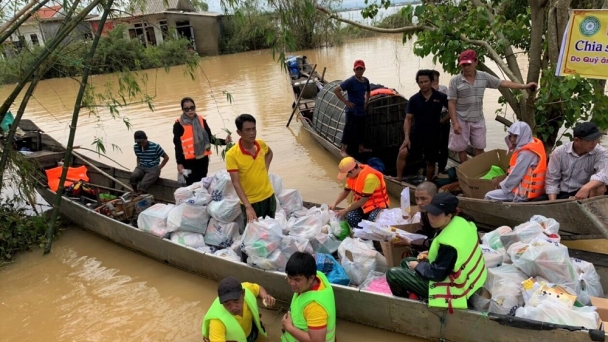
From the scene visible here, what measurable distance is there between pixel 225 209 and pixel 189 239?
1.67ft

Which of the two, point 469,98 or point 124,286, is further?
point 469,98

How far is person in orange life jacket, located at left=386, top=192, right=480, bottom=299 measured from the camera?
262cm

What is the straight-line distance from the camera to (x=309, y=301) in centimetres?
278

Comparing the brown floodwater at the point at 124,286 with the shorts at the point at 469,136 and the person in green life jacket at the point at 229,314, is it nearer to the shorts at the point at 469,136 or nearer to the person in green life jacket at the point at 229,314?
the person in green life jacket at the point at 229,314

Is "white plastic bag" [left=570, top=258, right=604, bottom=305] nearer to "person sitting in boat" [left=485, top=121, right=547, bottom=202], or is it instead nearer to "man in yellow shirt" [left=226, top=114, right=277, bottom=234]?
"person sitting in boat" [left=485, top=121, right=547, bottom=202]

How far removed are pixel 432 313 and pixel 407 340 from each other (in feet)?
1.58

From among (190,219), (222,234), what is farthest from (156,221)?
(222,234)

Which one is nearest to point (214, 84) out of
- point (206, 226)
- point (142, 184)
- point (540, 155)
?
point (142, 184)

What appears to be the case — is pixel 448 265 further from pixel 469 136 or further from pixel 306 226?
pixel 469 136

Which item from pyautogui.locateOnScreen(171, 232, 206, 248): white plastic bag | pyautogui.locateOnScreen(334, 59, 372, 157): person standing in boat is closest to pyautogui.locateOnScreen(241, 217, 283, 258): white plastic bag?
pyautogui.locateOnScreen(171, 232, 206, 248): white plastic bag

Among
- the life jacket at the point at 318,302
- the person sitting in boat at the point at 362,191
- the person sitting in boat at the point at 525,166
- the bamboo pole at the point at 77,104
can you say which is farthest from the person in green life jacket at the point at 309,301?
the bamboo pole at the point at 77,104

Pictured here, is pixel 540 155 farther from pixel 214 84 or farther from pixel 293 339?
pixel 214 84

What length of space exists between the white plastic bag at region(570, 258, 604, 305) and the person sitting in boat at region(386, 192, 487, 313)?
774 mm

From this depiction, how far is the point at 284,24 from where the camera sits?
387cm
